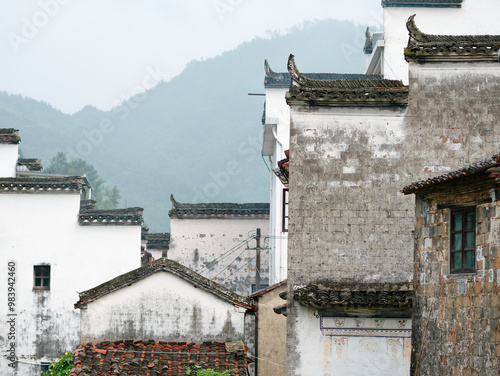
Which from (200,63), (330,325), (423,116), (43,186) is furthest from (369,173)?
(200,63)

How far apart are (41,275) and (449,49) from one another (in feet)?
65.6

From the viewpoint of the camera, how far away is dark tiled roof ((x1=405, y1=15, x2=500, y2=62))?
18.0 m

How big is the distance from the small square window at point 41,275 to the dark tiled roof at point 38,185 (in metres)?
2.85

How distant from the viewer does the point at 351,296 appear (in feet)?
57.3

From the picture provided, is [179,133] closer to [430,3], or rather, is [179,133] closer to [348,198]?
[430,3]

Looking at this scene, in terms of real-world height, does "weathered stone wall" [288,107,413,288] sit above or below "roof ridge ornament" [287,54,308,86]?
below

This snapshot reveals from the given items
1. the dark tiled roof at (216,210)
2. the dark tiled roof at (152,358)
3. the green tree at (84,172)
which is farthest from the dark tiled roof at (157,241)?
the green tree at (84,172)

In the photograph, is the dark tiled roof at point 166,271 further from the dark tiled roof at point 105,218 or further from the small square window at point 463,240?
the dark tiled roof at point 105,218

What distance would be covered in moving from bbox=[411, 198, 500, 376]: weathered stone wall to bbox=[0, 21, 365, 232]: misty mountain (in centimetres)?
8331

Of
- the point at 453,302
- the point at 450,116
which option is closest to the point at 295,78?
the point at 450,116

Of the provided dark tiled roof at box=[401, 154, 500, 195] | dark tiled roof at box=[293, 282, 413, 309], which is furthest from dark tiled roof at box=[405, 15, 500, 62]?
dark tiled roof at box=[293, 282, 413, 309]

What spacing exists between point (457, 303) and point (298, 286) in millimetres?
4813

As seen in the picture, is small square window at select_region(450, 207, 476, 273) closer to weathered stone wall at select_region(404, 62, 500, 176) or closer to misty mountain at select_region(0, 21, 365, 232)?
weathered stone wall at select_region(404, 62, 500, 176)

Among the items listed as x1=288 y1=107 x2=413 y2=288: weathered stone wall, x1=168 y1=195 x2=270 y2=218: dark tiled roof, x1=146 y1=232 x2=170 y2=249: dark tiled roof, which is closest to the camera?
x1=288 y1=107 x2=413 y2=288: weathered stone wall
